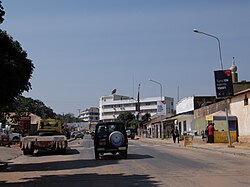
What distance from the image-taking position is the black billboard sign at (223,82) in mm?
33000

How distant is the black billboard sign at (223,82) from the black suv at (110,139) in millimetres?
11729

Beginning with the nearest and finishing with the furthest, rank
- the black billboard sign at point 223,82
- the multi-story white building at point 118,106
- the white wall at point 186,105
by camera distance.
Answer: the black billboard sign at point 223,82 → the white wall at point 186,105 → the multi-story white building at point 118,106

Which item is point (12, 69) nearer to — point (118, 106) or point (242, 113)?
point (242, 113)

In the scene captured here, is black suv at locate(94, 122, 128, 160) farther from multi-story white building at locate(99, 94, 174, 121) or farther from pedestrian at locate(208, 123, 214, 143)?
multi-story white building at locate(99, 94, 174, 121)

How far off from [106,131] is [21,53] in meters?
6.69

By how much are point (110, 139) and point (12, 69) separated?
767cm

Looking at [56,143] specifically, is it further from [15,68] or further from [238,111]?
[238,111]

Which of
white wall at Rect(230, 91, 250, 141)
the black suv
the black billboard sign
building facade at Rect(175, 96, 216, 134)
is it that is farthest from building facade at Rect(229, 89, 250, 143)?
building facade at Rect(175, 96, 216, 134)

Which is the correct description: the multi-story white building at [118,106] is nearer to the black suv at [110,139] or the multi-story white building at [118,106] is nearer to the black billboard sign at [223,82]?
the black billboard sign at [223,82]

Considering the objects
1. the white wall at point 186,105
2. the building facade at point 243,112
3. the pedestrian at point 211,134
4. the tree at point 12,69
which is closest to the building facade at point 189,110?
the white wall at point 186,105

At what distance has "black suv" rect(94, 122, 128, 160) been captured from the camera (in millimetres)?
24031

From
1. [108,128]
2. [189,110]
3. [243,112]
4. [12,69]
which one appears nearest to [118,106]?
[189,110]

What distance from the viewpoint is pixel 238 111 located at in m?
41.3

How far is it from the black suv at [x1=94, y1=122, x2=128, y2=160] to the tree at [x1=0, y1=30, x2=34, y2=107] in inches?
201
